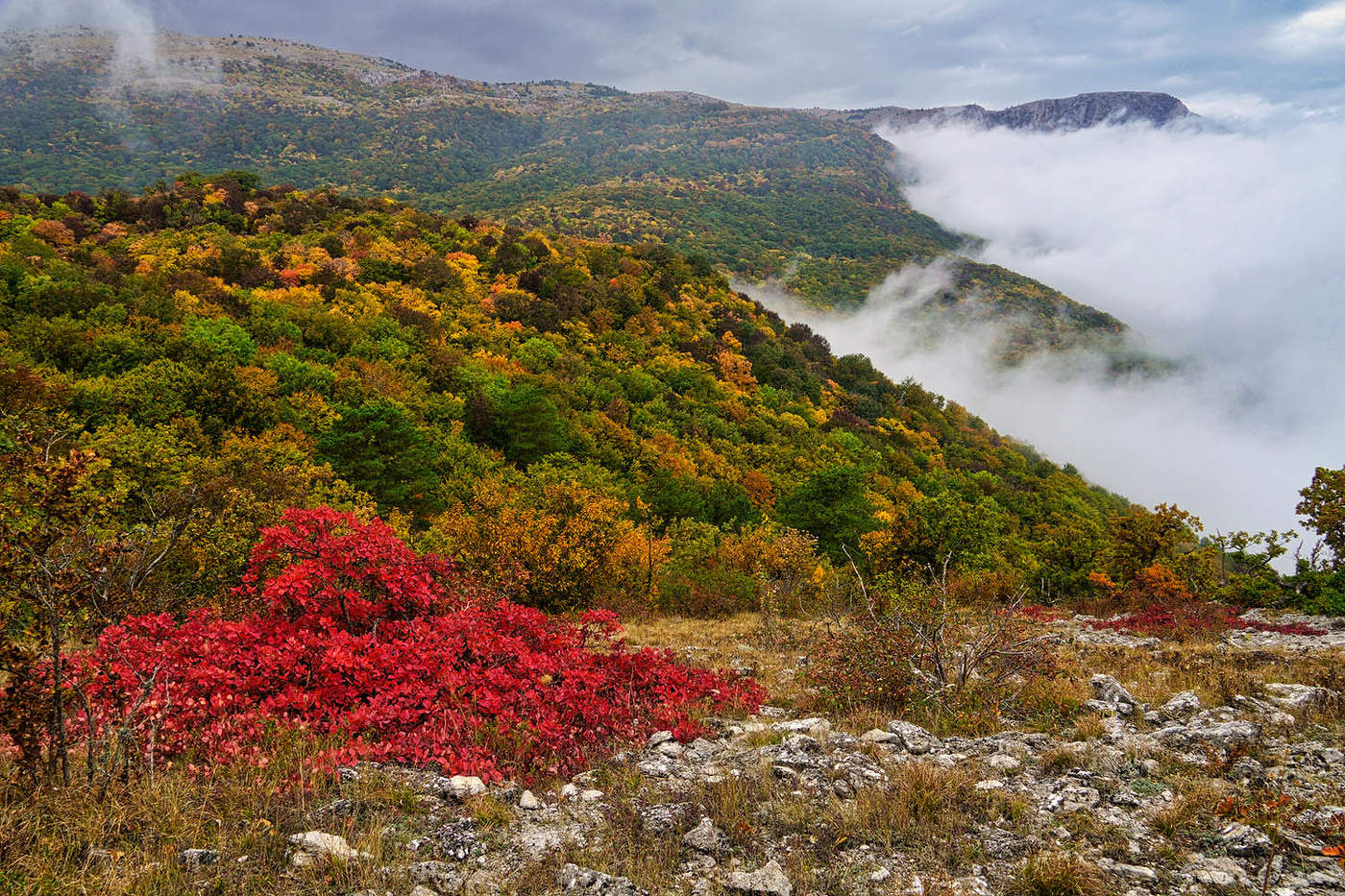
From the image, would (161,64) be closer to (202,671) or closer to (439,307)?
(439,307)

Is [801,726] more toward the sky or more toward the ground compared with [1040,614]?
more toward the sky

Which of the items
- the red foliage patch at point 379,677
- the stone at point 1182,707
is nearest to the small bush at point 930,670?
the red foliage patch at point 379,677

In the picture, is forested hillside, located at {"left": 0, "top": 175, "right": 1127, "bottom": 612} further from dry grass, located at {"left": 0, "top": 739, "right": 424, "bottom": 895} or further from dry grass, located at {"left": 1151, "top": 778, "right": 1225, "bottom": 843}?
dry grass, located at {"left": 1151, "top": 778, "right": 1225, "bottom": 843}

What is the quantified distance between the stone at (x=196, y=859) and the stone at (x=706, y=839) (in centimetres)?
312

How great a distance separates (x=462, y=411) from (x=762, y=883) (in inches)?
1250

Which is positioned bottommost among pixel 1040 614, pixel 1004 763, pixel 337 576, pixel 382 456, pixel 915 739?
pixel 1040 614

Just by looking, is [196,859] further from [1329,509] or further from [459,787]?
[1329,509]

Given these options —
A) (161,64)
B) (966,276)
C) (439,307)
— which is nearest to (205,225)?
(439,307)

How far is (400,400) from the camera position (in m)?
30.8

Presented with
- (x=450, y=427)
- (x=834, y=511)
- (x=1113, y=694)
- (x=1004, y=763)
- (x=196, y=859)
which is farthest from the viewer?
(x=450, y=427)

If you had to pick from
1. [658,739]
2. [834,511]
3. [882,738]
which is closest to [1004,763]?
[882,738]

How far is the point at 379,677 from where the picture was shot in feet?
21.3

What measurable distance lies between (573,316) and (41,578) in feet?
159

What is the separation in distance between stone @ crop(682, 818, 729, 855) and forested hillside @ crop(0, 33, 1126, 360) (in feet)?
332
